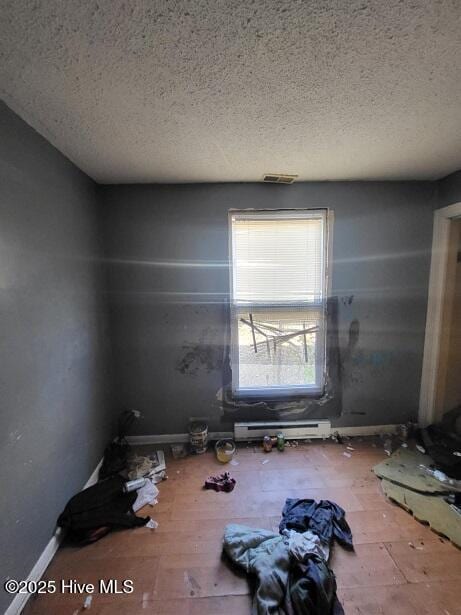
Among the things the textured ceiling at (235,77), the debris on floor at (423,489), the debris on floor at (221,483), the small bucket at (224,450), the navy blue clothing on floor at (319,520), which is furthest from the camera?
the small bucket at (224,450)

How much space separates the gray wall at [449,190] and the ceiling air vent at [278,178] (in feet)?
4.11

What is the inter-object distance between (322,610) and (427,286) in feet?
7.81

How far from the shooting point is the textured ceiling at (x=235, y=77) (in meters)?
0.84

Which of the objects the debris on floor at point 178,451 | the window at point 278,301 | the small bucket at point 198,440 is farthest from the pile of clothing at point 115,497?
the window at point 278,301

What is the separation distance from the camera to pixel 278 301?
240 cm

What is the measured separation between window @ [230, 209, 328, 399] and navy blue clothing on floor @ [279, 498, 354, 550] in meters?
0.88

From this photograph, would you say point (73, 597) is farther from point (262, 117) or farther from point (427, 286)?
point (427, 286)

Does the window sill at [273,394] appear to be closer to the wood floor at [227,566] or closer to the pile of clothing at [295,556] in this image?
the wood floor at [227,566]

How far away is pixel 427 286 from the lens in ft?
7.99

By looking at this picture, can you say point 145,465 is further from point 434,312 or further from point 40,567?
point 434,312

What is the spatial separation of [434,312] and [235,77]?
2424mm

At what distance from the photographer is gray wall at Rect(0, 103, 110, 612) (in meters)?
1.23

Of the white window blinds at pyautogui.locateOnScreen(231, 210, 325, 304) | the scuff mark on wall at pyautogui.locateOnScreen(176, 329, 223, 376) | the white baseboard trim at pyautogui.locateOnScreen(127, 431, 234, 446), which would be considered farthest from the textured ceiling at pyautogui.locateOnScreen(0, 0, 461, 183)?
the white baseboard trim at pyautogui.locateOnScreen(127, 431, 234, 446)

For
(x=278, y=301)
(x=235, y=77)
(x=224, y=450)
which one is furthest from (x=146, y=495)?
(x=235, y=77)
